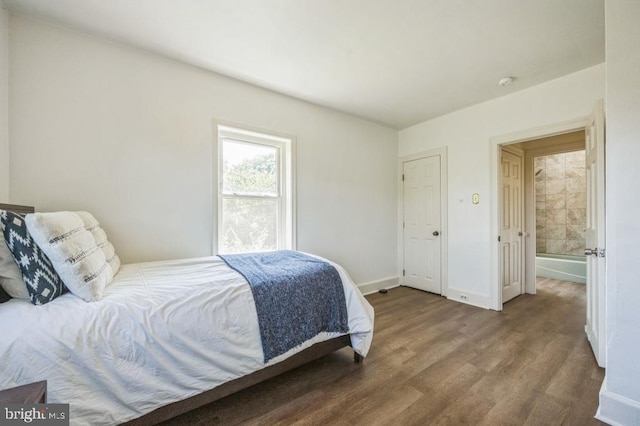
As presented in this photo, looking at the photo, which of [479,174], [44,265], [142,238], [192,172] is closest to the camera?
[44,265]

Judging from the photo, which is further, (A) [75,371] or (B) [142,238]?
(B) [142,238]

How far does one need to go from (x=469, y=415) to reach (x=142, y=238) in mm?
2747

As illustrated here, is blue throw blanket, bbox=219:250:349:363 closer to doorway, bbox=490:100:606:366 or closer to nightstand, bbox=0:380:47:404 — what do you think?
nightstand, bbox=0:380:47:404

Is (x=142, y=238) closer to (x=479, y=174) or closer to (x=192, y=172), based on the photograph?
(x=192, y=172)

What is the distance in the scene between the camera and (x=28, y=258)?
1.25m

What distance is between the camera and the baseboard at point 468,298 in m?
3.33

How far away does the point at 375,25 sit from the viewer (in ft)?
6.54

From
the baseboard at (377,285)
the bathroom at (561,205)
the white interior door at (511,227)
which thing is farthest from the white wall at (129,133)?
the bathroom at (561,205)

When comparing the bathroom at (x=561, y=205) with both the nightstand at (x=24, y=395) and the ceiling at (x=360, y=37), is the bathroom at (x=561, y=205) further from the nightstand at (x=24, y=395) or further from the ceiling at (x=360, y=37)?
the nightstand at (x=24, y=395)

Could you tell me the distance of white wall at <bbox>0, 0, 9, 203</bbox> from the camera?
177cm

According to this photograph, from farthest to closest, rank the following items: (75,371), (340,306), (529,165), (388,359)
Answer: (529,165)
(388,359)
(340,306)
(75,371)

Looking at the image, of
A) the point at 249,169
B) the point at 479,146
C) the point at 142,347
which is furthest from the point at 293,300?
the point at 479,146

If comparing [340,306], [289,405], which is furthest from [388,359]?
[289,405]

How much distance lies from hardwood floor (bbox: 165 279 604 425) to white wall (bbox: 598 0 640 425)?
284 mm
